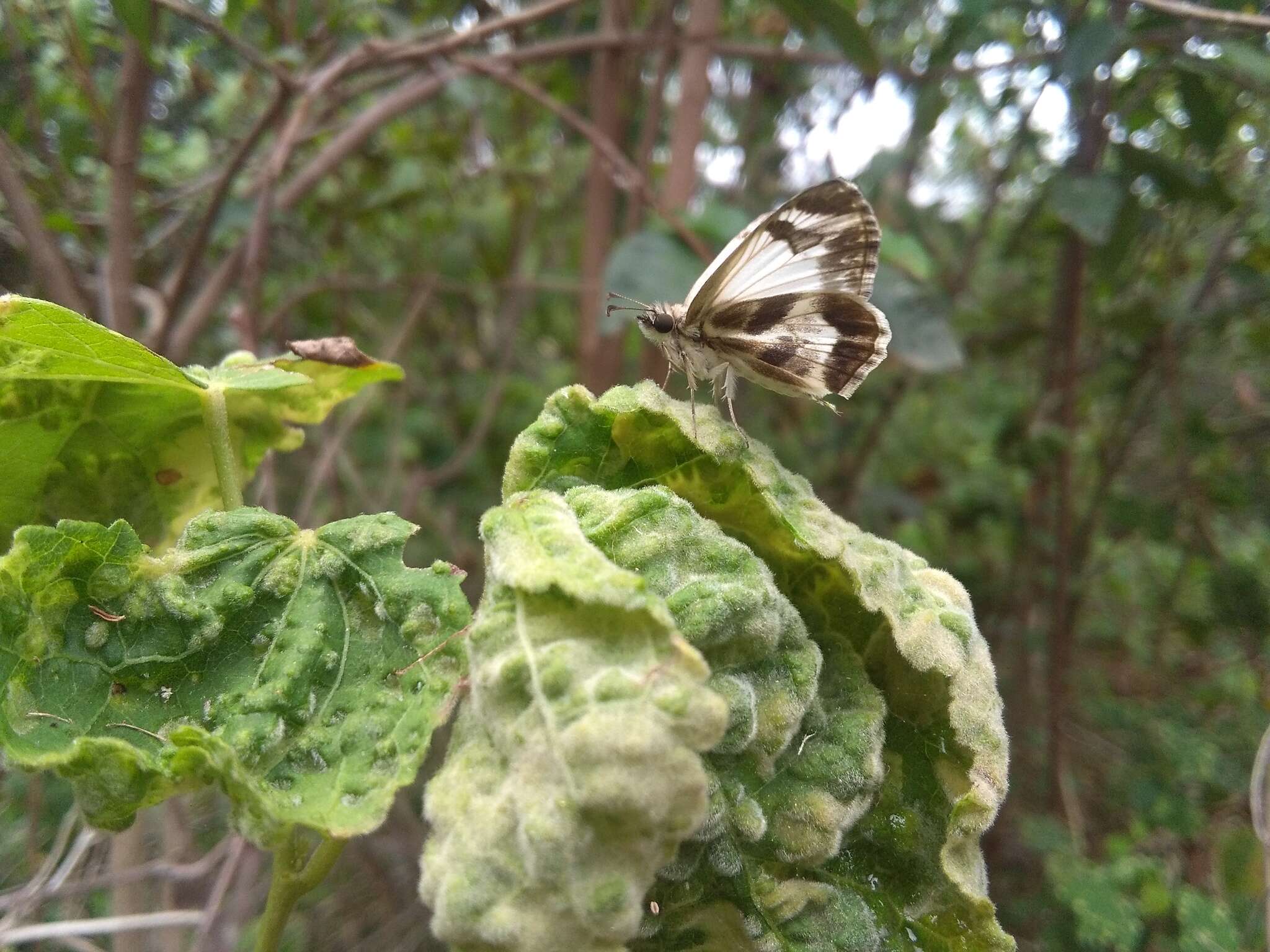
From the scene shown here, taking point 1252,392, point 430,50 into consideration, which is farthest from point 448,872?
point 1252,392

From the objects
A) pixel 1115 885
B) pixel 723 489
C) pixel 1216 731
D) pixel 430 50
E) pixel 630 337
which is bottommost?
pixel 1115 885


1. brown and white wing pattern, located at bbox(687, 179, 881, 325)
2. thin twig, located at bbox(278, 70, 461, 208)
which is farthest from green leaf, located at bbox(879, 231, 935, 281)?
thin twig, located at bbox(278, 70, 461, 208)

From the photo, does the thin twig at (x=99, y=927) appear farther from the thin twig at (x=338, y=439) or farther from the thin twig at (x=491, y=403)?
the thin twig at (x=491, y=403)

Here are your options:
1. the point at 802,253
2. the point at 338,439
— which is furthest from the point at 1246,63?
the point at 338,439

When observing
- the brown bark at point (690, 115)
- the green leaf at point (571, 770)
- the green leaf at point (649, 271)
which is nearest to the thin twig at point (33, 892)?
the green leaf at point (571, 770)

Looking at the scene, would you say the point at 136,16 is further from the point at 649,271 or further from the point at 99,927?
the point at 99,927

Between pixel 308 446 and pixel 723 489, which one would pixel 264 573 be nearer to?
pixel 723 489
